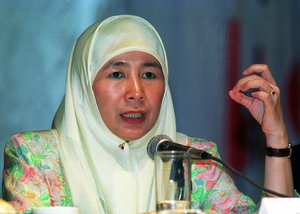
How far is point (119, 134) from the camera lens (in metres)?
2.60

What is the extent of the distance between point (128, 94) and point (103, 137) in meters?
0.18

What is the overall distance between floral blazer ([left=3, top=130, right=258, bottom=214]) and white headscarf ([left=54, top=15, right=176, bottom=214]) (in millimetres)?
41

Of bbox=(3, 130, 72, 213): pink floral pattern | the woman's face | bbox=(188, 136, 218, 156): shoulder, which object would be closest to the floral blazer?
bbox=(3, 130, 72, 213): pink floral pattern

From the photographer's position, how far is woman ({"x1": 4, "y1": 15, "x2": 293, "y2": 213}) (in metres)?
2.53

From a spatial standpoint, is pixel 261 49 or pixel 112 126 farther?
pixel 261 49

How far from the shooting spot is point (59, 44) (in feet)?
10.7

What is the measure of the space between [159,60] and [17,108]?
0.85 metres

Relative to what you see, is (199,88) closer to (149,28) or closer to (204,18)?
(204,18)

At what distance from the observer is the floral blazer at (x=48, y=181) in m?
2.37

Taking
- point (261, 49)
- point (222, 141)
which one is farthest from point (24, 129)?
point (261, 49)

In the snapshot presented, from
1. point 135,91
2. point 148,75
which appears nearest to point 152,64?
point 148,75

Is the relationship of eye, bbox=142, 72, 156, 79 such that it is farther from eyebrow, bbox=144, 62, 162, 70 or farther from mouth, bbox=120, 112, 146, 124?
Result: mouth, bbox=120, 112, 146, 124

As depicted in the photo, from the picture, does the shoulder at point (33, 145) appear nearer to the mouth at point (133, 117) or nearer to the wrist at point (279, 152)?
the mouth at point (133, 117)

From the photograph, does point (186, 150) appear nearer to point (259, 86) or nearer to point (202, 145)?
point (259, 86)
